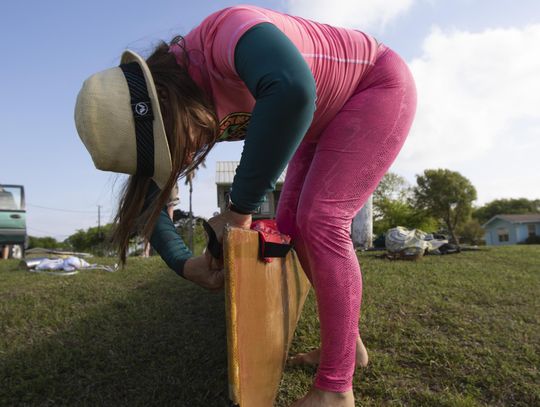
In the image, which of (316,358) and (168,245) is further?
(316,358)

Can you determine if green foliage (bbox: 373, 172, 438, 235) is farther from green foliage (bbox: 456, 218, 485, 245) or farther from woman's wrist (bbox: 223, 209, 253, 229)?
woman's wrist (bbox: 223, 209, 253, 229)

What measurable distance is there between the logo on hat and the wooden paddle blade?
421 millimetres

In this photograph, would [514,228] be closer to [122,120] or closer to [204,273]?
[204,273]

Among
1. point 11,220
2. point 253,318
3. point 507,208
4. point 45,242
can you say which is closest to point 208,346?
point 253,318

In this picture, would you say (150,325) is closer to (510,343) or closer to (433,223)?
(510,343)

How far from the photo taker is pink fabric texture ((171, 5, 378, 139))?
113 centimetres

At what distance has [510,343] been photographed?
208 centimetres

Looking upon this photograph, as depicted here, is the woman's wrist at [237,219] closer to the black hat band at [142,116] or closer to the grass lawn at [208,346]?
the black hat band at [142,116]

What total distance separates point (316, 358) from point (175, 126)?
1193 mm

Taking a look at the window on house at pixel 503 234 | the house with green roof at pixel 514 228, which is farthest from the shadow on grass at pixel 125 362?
the window on house at pixel 503 234

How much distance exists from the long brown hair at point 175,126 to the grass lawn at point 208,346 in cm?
70

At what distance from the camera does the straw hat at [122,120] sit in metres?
1.09

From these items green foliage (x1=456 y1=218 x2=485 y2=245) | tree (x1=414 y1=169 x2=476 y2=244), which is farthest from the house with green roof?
tree (x1=414 y1=169 x2=476 y2=244)

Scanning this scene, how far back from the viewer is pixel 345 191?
1.41 meters
